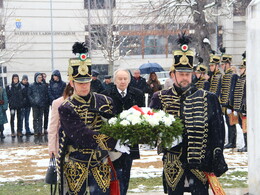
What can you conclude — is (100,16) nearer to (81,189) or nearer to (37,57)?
(37,57)

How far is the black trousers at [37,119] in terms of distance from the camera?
57.2ft

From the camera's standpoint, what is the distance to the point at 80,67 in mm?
6246

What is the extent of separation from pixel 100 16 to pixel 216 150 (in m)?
29.2

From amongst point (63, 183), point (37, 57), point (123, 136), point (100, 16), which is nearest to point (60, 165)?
point (63, 183)

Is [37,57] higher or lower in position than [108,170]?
higher

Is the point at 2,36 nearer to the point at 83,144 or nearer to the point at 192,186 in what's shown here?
the point at 83,144

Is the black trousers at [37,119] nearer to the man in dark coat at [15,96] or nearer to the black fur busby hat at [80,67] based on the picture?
the man in dark coat at [15,96]

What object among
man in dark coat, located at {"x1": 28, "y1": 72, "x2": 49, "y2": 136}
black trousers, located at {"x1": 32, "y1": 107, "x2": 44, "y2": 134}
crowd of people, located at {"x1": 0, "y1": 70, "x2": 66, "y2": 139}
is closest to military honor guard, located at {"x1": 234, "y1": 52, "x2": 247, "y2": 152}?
crowd of people, located at {"x1": 0, "y1": 70, "x2": 66, "y2": 139}

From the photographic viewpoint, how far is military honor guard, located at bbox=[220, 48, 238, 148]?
13703mm

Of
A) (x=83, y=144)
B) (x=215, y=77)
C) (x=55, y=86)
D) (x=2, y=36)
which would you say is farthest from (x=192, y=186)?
(x=2, y=36)

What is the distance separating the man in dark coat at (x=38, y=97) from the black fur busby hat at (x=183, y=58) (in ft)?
37.1

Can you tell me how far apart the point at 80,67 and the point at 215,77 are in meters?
8.96

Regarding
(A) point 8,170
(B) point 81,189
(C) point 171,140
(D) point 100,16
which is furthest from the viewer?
(D) point 100,16

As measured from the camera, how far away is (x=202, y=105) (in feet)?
20.4
